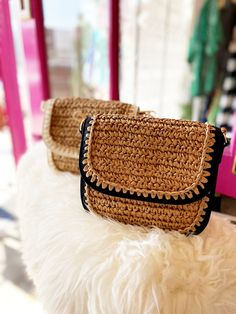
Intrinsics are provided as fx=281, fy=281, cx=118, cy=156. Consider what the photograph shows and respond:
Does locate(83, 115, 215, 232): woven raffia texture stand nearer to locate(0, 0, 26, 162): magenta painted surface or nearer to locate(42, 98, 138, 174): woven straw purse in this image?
locate(42, 98, 138, 174): woven straw purse

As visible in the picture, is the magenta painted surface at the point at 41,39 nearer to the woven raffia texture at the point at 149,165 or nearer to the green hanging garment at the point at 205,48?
the woven raffia texture at the point at 149,165

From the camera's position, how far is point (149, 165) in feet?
1.67

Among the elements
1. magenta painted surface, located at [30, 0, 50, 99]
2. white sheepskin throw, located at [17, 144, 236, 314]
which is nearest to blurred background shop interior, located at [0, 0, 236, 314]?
magenta painted surface, located at [30, 0, 50, 99]

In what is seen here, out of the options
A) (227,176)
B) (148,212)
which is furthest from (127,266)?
(227,176)

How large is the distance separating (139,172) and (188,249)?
0.16 m

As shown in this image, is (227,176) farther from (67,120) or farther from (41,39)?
(41,39)

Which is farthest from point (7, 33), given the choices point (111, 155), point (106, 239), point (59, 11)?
point (106, 239)

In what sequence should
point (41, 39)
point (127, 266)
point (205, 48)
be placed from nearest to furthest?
point (127, 266) → point (41, 39) → point (205, 48)

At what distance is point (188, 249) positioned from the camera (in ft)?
1.55

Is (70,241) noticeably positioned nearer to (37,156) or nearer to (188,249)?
(188,249)

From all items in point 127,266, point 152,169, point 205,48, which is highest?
point 205,48

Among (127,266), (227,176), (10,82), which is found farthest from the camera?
(10,82)

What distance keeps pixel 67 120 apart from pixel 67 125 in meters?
0.01

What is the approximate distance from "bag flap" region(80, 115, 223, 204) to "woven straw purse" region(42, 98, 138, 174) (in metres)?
0.14
